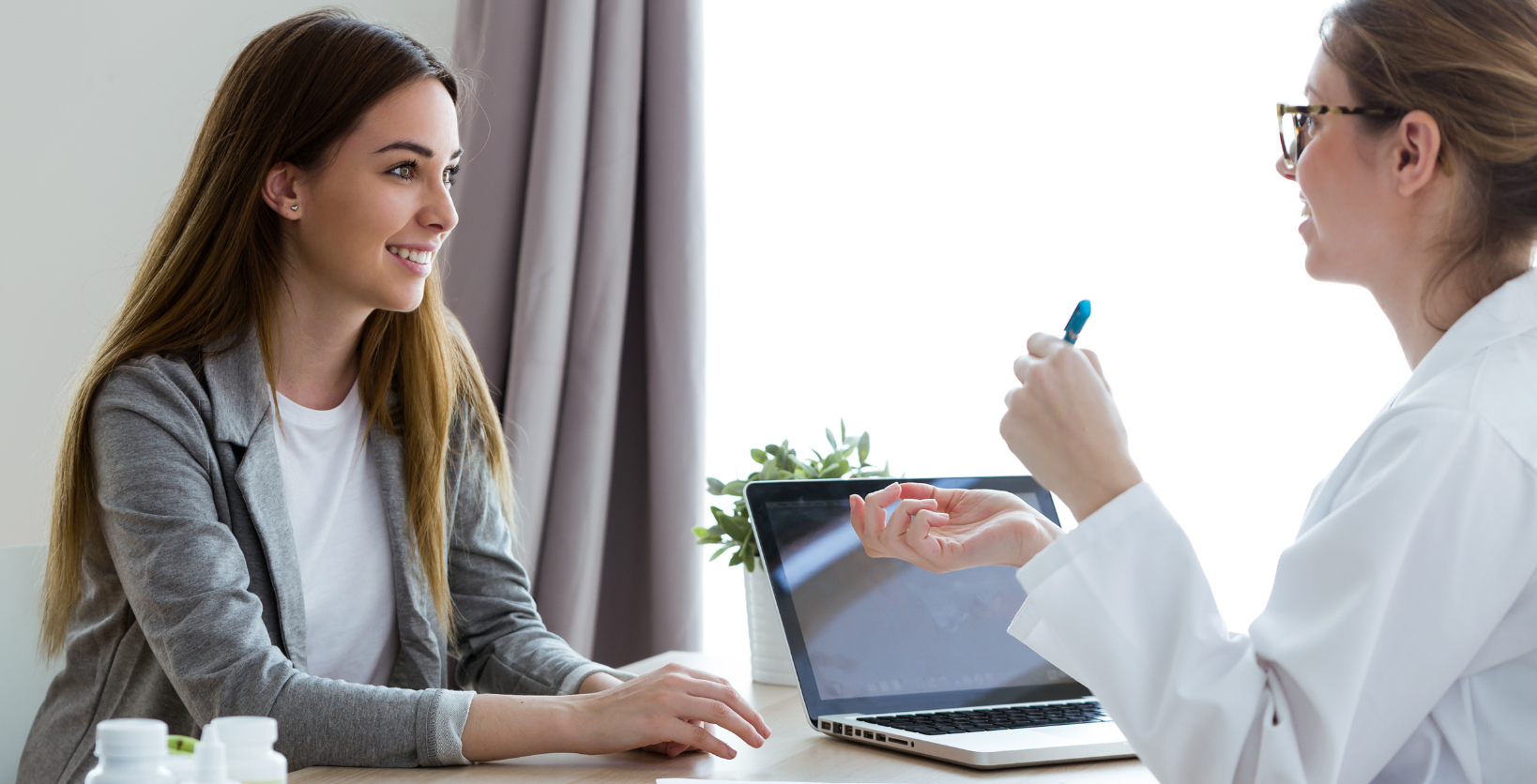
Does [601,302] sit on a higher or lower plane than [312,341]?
higher

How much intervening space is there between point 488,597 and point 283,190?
546 mm

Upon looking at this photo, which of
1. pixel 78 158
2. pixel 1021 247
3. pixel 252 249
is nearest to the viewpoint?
pixel 252 249

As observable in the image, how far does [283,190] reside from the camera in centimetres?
132

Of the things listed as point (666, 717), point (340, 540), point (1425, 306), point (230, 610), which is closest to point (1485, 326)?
point (1425, 306)

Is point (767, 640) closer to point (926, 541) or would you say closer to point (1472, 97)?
point (926, 541)

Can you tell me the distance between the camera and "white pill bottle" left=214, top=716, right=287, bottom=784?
1.75ft

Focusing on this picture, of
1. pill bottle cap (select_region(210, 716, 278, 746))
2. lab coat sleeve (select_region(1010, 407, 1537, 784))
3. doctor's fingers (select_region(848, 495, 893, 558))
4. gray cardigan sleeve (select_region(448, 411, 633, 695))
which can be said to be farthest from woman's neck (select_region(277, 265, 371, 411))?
lab coat sleeve (select_region(1010, 407, 1537, 784))

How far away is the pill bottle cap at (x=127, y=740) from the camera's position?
1.65ft

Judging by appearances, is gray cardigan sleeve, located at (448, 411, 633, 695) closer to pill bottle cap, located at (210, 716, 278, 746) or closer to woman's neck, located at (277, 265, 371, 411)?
woman's neck, located at (277, 265, 371, 411)

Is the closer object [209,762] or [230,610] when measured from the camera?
[209,762]

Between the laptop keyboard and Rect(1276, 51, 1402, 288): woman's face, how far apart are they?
0.48m

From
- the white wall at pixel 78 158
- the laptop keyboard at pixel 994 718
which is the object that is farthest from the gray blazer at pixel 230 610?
the white wall at pixel 78 158

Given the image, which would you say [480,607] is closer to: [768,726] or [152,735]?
[768,726]

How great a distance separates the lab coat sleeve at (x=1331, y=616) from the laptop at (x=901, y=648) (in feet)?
0.92
